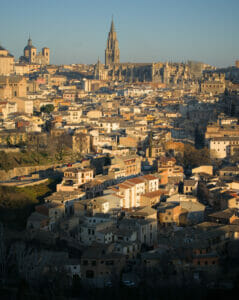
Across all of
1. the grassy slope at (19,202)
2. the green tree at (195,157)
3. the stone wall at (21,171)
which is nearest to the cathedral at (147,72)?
the green tree at (195,157)

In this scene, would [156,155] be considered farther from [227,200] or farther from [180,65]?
[180,65]

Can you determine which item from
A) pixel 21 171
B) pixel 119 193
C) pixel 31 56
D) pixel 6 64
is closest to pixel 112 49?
pixel 31 56

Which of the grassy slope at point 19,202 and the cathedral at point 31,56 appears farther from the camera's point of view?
the cathedral at point 31,56

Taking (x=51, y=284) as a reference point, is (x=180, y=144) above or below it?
above

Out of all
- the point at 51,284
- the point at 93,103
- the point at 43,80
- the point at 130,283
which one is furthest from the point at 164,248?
the point at 43,80

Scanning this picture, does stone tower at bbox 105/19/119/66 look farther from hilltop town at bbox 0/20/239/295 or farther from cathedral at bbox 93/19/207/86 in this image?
hilltop town at bbox 0/20/239/295

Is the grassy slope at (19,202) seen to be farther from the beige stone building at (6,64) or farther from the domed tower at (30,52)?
the domed tower at (30,52)

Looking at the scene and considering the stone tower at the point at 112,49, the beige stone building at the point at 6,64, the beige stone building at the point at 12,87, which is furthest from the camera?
the stone tower at the point at 112,49
